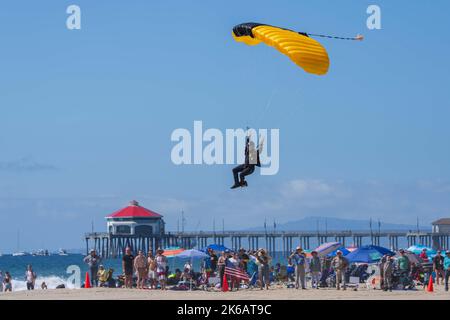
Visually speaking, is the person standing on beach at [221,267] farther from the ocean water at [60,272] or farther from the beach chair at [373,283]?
the ocean water at [60,272]

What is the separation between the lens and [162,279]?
30641mm

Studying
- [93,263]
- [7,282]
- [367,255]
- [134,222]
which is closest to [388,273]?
[367,255]

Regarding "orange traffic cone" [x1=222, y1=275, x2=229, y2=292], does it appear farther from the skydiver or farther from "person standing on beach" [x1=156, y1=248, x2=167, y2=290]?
the skydiver

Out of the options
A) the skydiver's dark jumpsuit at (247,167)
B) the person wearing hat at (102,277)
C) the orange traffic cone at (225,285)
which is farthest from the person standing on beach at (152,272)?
the skydiver's dark jumpsuit at (247,167)

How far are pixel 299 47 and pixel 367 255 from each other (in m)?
10.8

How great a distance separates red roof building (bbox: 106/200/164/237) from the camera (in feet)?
366

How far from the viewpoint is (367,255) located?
112 feet

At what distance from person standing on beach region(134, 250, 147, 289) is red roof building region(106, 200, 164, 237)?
8093 centimetres

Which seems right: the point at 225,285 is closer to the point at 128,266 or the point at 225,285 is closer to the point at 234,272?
the point at 234,272
